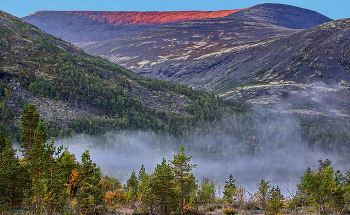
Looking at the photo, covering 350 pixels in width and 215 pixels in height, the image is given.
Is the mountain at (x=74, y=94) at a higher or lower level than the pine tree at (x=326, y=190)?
higher

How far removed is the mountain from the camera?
137 metres

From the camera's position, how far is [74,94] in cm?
15350

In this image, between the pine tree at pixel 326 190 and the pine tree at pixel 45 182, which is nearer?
the pine tree at pixel 45 182

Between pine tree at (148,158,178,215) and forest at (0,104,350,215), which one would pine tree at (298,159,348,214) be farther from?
pine tree at (148,158,178,215)

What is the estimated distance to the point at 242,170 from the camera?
176875mm

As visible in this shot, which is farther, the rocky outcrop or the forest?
the rocky outcrop

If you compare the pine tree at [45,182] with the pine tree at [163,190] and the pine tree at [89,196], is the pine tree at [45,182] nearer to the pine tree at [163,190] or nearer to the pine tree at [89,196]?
the pine tree at [89,196]

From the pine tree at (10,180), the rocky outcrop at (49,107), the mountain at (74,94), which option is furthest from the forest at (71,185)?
the rocky outcrop at (49,107)

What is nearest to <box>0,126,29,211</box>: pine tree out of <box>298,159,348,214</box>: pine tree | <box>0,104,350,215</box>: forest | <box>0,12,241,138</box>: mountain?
<box>0,104,350,215</box>: forest

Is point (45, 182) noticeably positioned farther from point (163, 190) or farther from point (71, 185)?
point (163, 190)

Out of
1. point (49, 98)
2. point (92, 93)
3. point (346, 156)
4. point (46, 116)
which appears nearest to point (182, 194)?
point (46, 116)

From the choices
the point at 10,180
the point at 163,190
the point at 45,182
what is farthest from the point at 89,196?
the point at 163,190

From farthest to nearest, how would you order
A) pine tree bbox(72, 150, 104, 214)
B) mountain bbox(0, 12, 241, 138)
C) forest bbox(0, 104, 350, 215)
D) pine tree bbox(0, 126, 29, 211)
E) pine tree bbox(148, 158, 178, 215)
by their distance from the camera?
mountain bbox(0, 12, 241, 138) < pine tree bbox(148, 158, 178, 215) < pine tree bbox(0, 126, 29, 211) < pine tree bbox(72, 150, 104, 214) < forest bbox(0, 104, 350, 215)

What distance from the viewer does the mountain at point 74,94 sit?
5379 inches
